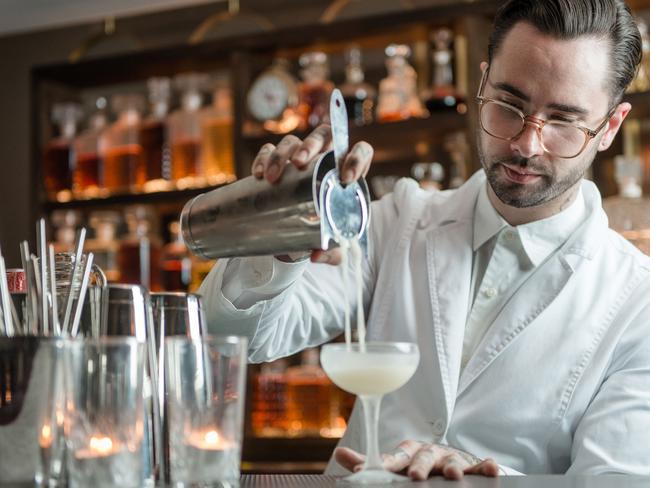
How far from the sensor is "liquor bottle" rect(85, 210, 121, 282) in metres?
3.49

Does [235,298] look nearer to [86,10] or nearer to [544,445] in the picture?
[544,445]

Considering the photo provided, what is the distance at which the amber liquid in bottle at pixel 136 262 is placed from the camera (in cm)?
343

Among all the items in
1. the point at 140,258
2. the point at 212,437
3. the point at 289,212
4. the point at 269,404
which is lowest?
the point at 269,404

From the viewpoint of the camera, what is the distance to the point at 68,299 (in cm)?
101

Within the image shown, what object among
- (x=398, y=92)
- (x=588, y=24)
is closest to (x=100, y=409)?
(x=588, y=24)

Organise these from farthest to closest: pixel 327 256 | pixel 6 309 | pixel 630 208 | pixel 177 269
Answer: pixel 177 269 → pixel 630 208 → pixel 327 256 → pixel 6 309

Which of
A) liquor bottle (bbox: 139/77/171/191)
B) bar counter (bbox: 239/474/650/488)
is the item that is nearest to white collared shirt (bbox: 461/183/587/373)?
bar counter (bbox: 239/474/650/488)

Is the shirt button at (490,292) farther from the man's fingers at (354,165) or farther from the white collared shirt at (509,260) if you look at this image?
the man's fingers at (354,165)

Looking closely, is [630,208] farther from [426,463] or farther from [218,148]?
[426,463]

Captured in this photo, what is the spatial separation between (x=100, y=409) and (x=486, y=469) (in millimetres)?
516

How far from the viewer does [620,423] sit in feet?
4.95

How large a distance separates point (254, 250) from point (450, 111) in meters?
1.88

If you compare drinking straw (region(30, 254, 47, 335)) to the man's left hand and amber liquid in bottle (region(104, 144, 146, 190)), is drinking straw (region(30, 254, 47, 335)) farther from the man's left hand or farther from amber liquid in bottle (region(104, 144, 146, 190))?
amber liquid in bottle (region(104, 144, 146, 190))

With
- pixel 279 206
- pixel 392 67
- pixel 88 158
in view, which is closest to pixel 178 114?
pixel 88 158
